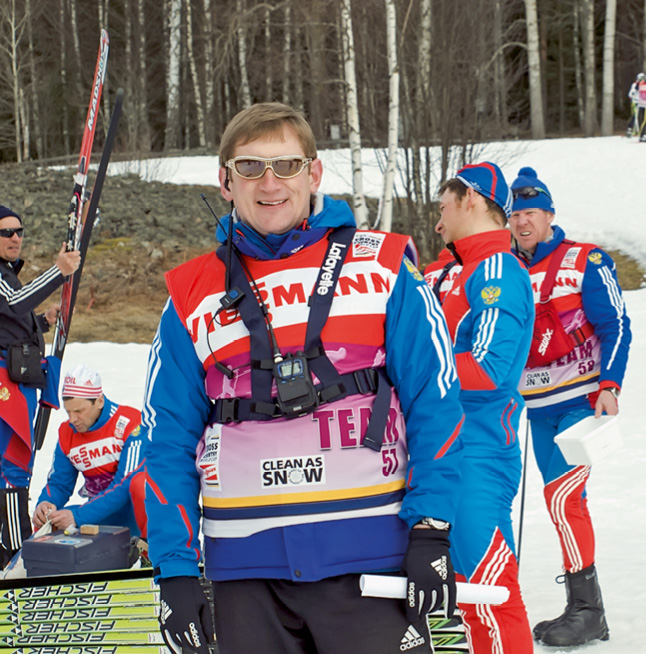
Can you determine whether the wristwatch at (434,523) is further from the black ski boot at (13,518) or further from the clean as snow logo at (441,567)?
the black ski boot at (13,518)

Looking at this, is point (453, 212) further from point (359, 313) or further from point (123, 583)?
point (123, 583)

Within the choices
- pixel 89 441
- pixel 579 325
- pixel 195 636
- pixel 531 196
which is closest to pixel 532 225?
pixel 531 196

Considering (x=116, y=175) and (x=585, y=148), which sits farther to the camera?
(x=585, y=148)

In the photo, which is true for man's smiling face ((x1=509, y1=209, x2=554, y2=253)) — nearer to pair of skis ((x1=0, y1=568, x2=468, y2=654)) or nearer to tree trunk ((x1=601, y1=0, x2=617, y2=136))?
pair of skis ((x1=0, y1=568, x2=468, y2=654))

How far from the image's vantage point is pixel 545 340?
161 inches

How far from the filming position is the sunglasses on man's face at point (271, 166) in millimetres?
2057

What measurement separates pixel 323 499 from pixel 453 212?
1.59 meters

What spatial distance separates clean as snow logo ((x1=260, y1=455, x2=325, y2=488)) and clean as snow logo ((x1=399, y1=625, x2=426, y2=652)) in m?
0.32

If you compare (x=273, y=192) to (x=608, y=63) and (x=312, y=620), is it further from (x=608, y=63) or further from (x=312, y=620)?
(x=608, y=63)

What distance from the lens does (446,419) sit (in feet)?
6.43

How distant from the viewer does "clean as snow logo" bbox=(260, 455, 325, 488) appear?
75.0 inches

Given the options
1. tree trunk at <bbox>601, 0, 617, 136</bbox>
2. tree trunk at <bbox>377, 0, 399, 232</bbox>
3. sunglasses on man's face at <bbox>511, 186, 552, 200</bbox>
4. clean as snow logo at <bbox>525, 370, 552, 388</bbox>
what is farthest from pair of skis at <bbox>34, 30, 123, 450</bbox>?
tree trunk at <bbox>601, 0, 617, 136</bbox>

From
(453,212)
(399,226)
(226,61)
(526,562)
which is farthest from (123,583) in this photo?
(226,61)

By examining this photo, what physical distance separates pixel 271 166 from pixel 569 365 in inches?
92.9
